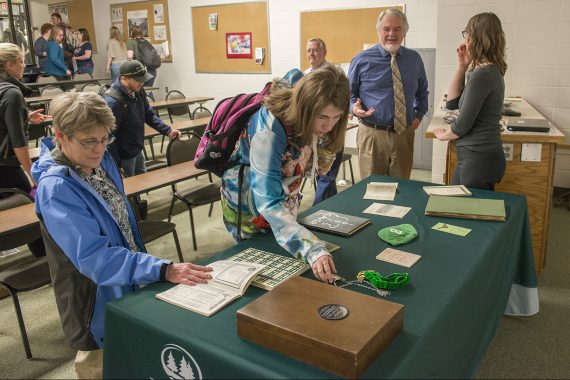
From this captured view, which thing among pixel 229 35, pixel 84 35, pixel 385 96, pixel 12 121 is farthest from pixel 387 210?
pixel 84 35

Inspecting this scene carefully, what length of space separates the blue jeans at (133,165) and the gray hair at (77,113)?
7.86 feet

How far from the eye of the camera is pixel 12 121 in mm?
3076

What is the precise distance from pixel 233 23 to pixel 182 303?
21.9ft

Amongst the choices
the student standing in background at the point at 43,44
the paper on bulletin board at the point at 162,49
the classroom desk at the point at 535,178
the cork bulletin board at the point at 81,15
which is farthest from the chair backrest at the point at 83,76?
the classroom desk at the point at 535,178

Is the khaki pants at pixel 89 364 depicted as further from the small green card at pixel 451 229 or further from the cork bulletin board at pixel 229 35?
the cork bulletin board at pixel 229 35

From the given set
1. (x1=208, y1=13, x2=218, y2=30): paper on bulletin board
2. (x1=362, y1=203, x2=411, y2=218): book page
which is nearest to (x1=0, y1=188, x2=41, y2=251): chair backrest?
(x1=362, y1=203, x2=411, y2=218): book page

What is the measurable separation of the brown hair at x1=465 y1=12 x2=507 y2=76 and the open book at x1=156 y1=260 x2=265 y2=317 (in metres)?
1.71

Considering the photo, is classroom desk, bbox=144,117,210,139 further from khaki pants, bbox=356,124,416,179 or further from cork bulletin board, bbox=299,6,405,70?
khaki pants, bbox=356,124,416,179

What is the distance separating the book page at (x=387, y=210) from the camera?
215 cm

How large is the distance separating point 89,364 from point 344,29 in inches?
214

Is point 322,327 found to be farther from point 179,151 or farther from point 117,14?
Result: point 117,14

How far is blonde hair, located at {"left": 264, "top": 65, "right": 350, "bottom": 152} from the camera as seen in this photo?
1.61 m

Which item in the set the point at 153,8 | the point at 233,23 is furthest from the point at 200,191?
the point at 153,8

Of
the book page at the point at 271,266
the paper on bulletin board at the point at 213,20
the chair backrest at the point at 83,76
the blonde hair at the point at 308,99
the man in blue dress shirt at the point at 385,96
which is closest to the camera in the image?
the book page at the point at 271,266
